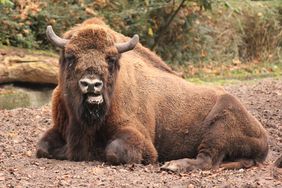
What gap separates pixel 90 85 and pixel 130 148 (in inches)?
34.2

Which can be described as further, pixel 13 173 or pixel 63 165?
pixel 63 165

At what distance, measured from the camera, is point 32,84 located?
13891 millimetres

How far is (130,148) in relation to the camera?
25.8 ft

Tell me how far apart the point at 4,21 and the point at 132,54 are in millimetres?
6353

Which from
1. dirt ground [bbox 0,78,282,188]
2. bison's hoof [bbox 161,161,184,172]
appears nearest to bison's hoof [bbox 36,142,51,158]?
dirt ground [bbox 0,78,282,188]

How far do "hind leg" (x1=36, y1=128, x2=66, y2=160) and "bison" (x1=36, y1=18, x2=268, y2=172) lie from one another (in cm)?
1

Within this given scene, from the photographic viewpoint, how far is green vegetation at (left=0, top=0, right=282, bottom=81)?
602 inches

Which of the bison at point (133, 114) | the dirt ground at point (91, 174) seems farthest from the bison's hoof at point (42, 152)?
the dirt ground at point (91, 174)

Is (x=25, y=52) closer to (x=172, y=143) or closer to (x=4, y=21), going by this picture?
(x=4, y=21)

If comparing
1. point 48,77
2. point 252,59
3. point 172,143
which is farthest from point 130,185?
point 252,59

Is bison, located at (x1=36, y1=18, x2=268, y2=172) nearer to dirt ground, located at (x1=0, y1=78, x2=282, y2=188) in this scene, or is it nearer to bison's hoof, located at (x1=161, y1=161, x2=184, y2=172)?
bison's hoof, located at (x1=161, y1=161, x2=184, y2=172)

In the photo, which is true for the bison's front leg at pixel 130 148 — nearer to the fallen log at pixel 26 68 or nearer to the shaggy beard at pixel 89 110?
the shaggy beard at pixel 89 110

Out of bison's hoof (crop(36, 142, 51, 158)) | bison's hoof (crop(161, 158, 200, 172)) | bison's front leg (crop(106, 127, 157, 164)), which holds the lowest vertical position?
bison's hoof (crop(36, 142, 51, 158))

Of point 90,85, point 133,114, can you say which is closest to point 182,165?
point 133,114
